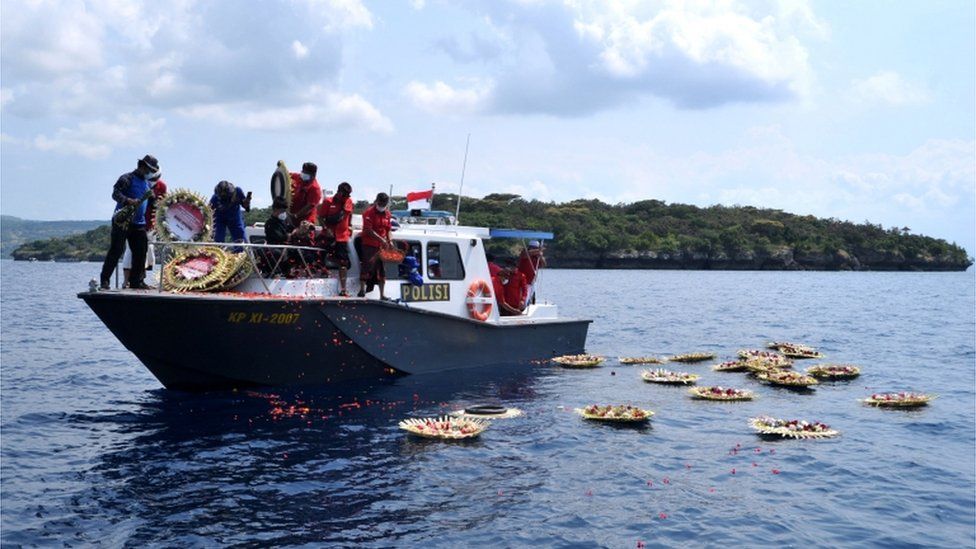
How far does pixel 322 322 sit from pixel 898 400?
39.1 ft

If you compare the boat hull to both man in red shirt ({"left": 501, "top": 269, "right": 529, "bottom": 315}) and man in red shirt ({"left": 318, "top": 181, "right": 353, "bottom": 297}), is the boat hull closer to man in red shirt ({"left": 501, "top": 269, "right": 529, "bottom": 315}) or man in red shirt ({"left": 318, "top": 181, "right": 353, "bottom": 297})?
man in red shirt ({"left": 318, "top": 181, "right": 353, "bottom": 297})

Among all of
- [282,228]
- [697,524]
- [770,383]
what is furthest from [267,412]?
[770,383]

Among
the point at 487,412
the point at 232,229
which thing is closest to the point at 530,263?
the point at 487,412

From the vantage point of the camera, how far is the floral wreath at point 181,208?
1698 centimetres

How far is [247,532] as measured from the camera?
373 inches

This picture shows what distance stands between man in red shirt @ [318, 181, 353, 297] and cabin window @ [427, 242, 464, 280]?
261 cm

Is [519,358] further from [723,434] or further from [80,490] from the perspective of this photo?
[80,490]

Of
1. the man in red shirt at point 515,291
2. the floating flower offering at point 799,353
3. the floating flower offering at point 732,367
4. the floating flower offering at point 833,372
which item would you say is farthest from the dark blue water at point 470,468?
the floating flower offering at point 799,353

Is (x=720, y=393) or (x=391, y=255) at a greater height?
(x=391, y=255)

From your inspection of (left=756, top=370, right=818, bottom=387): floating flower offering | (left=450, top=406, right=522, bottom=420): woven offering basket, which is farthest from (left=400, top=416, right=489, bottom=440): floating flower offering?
(left=756, top=370, right=818, bottom=387): floating flower offering

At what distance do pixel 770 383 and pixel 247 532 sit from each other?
48.7 feet

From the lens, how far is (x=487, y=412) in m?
15.9

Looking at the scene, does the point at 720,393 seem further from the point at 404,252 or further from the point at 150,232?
the point at 150,232

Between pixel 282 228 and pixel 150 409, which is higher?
pixel 282 228
